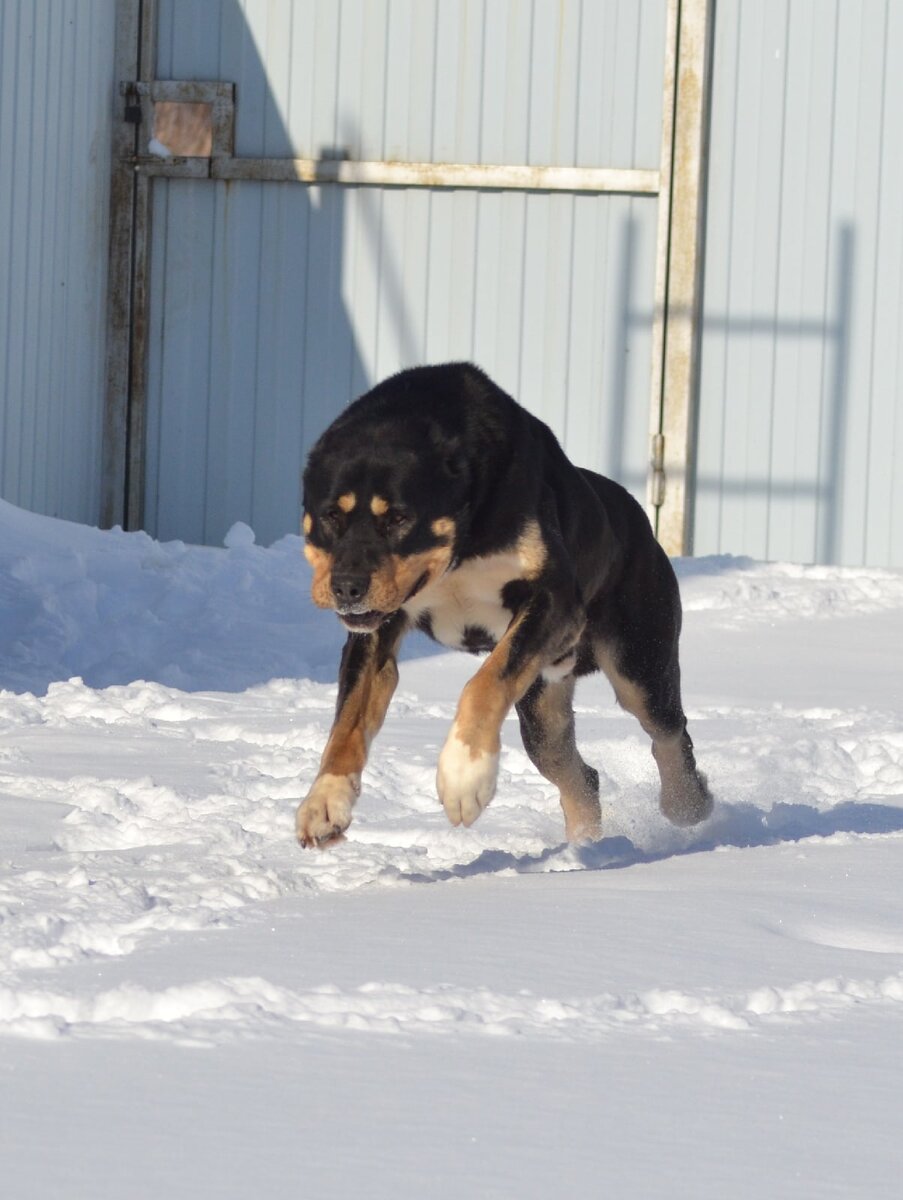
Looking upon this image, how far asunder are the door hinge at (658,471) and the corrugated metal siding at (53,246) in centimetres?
364

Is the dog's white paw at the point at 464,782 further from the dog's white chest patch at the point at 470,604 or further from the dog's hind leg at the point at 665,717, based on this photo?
the dog's hind leg at the point at 665,717

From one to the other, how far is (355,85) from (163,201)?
149 centimetres

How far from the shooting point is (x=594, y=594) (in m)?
5.20

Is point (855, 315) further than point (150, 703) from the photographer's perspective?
Yes

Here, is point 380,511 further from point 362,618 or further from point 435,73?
point 435,73

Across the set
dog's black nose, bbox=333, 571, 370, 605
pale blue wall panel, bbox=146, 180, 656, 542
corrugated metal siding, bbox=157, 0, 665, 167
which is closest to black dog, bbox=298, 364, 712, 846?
dog's black nose, bbox=333, 571, 370, 605

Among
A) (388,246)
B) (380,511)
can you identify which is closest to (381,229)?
(388,246)

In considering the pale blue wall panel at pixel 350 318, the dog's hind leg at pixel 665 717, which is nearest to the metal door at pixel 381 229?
the pale blue wall panel at pixel 350 318

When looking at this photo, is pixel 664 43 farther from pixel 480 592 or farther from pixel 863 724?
pixel 480 592

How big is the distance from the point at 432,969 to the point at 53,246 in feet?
30.1

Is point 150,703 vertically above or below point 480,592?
below

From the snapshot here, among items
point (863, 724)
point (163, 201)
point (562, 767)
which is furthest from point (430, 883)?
point (163, 201)

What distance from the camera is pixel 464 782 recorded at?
13.3 ft

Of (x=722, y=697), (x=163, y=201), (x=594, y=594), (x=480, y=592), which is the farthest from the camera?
(x=163, y=201)
